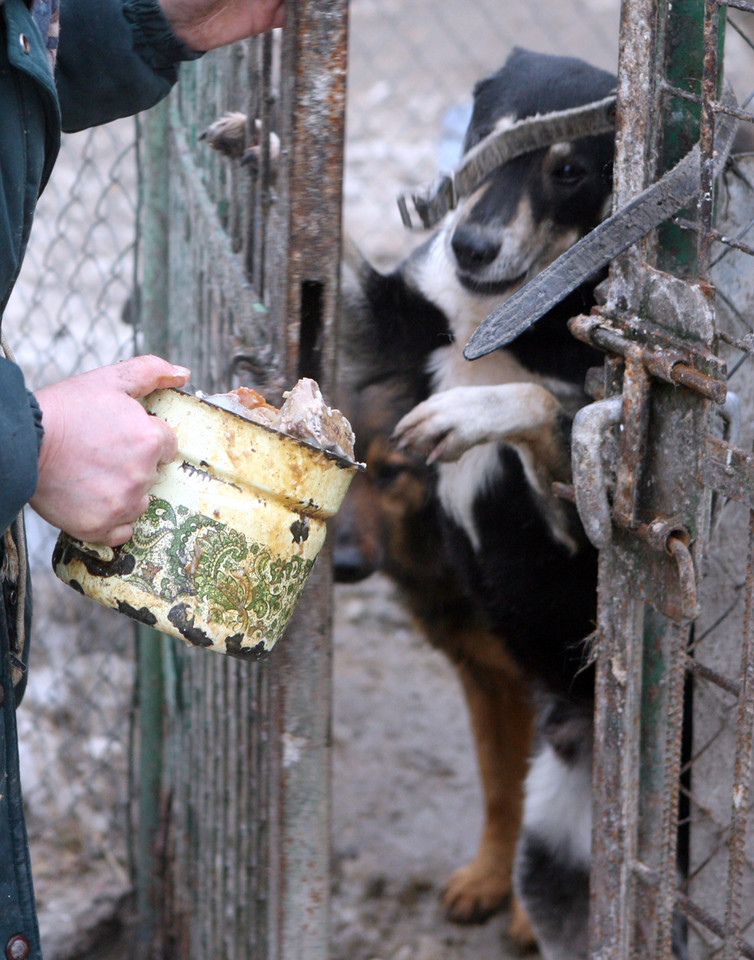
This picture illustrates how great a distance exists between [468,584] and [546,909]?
0.70m

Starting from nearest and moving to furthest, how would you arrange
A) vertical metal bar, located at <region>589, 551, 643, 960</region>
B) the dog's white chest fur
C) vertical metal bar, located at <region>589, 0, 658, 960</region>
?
vertical metal bar, located at <region>589, 0, 658, 960</region> → vertical metal bar, located at <region>589, 551, 643, 960</region> → the dog's white chest fur

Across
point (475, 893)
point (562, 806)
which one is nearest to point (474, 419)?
point (562, 806)

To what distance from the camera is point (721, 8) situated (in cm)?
129

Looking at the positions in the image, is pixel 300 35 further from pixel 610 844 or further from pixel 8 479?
pixel 610 844

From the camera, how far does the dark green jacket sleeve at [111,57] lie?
1.56 m

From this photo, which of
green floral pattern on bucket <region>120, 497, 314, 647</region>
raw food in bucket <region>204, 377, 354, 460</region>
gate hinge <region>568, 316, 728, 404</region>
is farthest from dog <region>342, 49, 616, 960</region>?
green floral pattern on bucket <region>120, 497, 314, 647</region>

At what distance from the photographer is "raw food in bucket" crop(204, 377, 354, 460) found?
1280 millimetres

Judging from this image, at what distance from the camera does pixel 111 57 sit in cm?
158

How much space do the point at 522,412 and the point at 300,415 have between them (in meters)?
0.76

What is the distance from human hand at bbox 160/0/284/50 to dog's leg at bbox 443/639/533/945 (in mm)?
1806

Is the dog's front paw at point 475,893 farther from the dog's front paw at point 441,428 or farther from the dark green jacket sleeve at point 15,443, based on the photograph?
the dark green jacket sleeve at point 15,443

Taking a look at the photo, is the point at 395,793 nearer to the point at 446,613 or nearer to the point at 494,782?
the point at 494,782

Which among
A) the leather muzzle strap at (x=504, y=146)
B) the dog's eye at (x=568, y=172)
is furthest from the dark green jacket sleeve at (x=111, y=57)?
the dog's eye at (x=568, y=172)

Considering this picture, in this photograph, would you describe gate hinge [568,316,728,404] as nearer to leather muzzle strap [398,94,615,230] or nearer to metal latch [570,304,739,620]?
metal latch [570,304,739,620]
